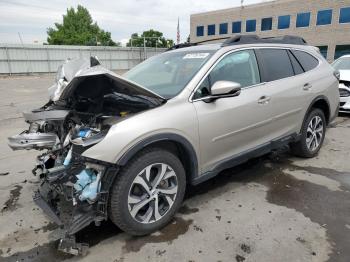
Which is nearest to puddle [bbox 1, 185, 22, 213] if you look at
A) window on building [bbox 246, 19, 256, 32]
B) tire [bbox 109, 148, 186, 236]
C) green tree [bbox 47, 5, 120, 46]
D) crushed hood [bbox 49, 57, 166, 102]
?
crushed hood [bbox 49, 57, 166, 102]

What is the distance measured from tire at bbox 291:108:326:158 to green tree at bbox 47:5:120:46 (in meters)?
55.8

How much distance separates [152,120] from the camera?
265cm

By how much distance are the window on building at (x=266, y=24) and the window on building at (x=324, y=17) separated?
5780 millimetres

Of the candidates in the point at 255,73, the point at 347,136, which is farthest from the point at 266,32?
the point at 255,73

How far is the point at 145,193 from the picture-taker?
108 inches

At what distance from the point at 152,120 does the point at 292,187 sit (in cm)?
219

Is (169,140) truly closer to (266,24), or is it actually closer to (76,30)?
(266,24)

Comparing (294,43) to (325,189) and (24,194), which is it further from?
(24,194)

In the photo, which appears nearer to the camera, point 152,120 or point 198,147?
point 152,120

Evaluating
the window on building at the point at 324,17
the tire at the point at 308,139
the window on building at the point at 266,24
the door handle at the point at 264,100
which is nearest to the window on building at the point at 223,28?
the window on building at the point at 266,24

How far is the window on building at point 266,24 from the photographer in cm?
3759

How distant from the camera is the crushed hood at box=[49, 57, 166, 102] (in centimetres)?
252

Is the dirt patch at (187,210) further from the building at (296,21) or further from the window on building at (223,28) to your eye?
the window on building at (223,28)

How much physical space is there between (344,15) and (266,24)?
9038mm
